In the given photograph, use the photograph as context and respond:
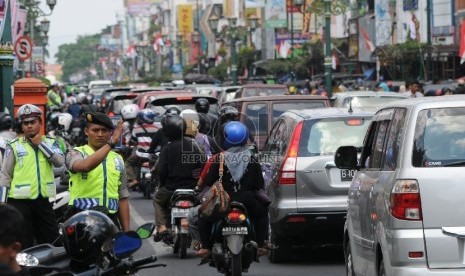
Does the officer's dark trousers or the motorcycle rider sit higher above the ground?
the motorcycle rider

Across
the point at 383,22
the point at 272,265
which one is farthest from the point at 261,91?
the point at 383,22

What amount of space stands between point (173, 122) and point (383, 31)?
54.4 meters

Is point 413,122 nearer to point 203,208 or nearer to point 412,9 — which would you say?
point 203,208

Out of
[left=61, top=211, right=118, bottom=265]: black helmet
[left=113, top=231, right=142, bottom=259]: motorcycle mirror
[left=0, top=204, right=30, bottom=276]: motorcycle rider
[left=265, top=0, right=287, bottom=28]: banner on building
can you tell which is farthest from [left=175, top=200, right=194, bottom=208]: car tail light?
[left=265, top=0, right=287, bottom=28]: banner on building

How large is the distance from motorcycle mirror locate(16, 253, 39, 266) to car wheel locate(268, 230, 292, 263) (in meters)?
7.48

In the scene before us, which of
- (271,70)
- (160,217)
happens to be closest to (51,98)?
(160,217)

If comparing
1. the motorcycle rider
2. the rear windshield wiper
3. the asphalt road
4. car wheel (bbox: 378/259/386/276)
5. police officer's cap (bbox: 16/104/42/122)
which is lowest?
the asphalt road

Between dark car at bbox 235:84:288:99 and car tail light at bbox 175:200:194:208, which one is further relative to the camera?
dark car at bbox 235:84:288:99

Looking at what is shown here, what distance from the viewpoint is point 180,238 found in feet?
46.8

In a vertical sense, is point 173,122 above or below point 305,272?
above

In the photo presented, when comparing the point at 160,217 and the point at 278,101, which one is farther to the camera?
the point at 278,101

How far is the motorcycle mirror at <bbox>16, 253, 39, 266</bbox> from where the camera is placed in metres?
5.98

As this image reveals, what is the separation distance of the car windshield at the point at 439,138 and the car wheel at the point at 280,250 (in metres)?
5.19

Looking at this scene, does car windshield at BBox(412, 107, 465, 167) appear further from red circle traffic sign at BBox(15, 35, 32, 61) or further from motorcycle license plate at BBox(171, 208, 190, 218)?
red circle traffic sign at BBox(15, 35, 32, 61)
